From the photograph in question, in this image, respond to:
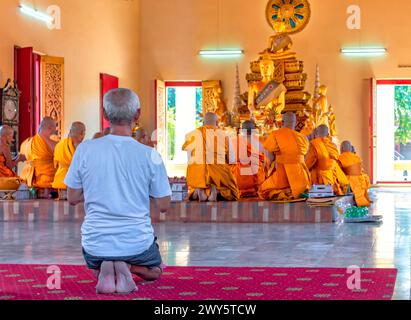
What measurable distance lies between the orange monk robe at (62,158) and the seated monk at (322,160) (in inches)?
101

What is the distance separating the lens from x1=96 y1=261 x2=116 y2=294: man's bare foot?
3592 millimetres

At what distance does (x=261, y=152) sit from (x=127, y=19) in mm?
7489

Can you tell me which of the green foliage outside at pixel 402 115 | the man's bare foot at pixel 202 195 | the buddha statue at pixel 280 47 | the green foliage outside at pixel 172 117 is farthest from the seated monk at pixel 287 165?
the green foliage outside at pixel 172 117

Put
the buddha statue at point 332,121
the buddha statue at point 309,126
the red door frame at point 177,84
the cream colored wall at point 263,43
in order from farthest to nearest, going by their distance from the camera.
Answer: the red door frame at point 177,84 → the cream colored wall at point 263,43 → the buddha statue at point 332,121 → the buddha statue at point 309,126

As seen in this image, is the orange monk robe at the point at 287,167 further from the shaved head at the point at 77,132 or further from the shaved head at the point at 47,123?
the shaved head at the point at 47,123

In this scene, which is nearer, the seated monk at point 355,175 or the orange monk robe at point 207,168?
the orange monk robe at point 207,168

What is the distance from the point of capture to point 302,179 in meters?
7.93

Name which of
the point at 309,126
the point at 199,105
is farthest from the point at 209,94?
the point at 309,126

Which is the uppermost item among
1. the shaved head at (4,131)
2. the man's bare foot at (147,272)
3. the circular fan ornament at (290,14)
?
the circular fan ornament at (290,14)

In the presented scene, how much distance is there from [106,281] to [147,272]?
33 cm

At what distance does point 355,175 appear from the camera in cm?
921

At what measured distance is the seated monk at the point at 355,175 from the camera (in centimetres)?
899

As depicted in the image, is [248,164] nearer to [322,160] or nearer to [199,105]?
[322,160]
